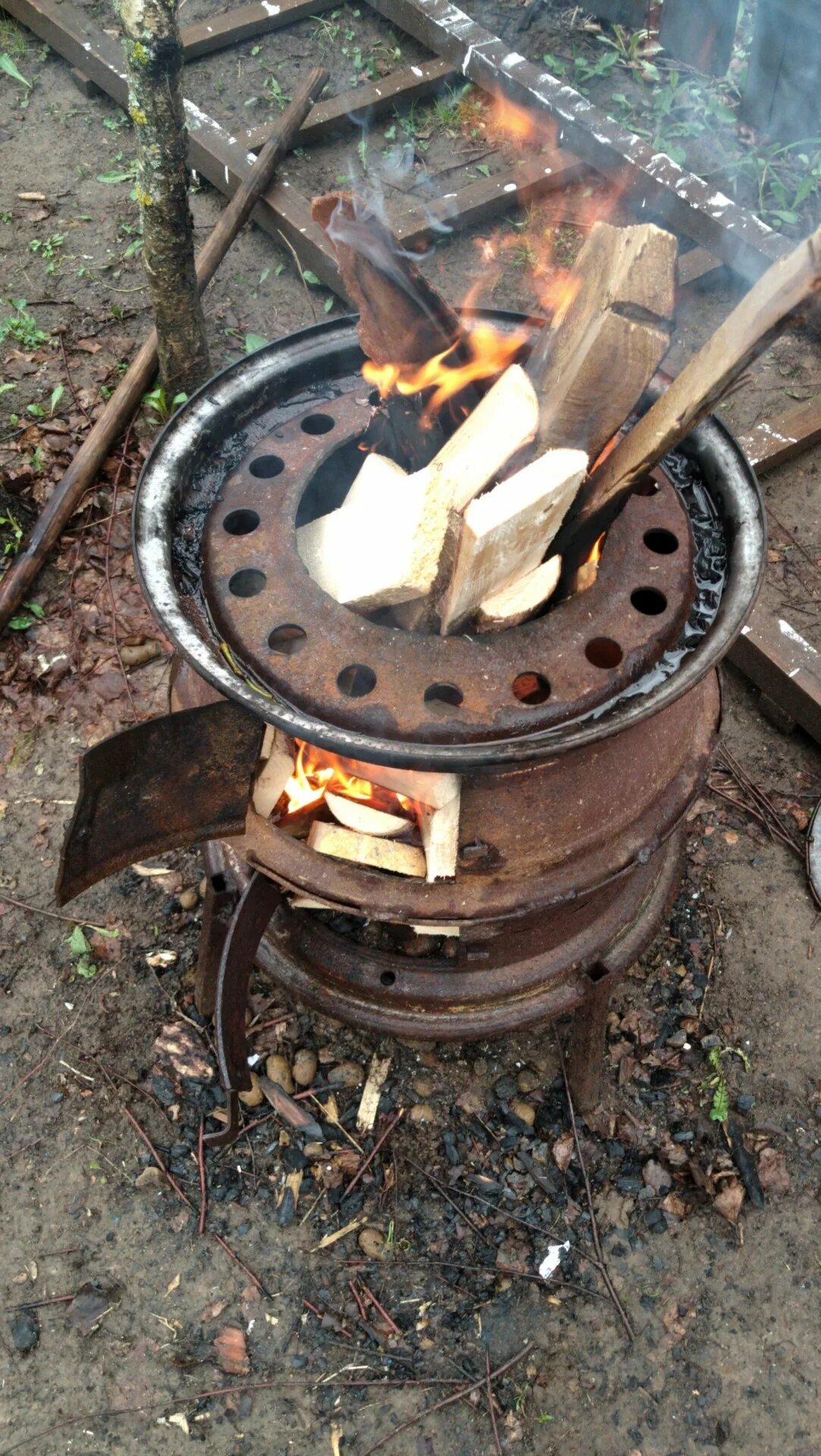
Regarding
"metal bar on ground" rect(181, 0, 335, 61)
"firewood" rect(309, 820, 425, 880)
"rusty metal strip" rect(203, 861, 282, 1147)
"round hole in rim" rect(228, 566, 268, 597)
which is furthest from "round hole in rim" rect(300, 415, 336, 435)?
"metal bar on ground" rect(181, 0, 335, 61)

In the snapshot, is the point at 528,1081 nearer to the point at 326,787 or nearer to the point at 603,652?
the point at 326,787

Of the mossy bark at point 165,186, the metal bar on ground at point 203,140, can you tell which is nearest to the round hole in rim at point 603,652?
the mossy bark at point 165,186

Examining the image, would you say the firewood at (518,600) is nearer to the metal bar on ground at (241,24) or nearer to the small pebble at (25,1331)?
the small pebble at (25,1331)

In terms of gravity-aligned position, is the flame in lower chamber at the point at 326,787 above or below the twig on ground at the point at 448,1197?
above

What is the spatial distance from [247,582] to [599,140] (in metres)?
4.12

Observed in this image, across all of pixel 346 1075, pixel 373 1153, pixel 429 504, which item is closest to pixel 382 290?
pixel 429 504

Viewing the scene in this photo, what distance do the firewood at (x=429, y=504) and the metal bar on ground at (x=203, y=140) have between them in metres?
2.73

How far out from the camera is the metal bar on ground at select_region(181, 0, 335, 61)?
5996mm

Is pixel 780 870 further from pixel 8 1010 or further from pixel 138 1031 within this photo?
pixel 8 1010

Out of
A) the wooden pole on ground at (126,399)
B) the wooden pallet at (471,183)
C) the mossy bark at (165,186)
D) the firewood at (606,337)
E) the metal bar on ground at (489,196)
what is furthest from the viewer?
the metal bar on ground at (489,196)

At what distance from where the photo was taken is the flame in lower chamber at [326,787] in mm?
2475

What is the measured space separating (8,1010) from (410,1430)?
5.76 feet

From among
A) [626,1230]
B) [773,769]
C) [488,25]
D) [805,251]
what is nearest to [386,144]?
[488,25]

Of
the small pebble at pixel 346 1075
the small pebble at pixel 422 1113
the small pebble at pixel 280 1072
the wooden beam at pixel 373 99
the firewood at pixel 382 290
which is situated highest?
the firewood at pixel 382 290
